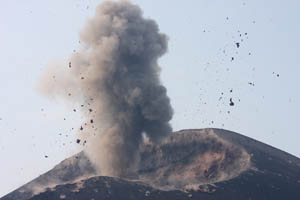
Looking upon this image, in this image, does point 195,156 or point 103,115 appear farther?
point 195,156

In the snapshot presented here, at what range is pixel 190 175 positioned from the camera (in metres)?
91.3

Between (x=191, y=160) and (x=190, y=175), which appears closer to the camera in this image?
(x=190, y=175)

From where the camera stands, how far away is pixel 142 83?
8538 centimetres

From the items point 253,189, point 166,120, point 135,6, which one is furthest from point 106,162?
point 135,6

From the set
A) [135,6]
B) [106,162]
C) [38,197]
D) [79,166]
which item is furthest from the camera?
[79,166]

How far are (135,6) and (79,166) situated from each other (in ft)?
131

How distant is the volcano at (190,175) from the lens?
229 ft

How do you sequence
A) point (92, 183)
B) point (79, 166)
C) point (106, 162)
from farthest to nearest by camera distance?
point (79, 166)
point (106, 162)
point (92, 183)

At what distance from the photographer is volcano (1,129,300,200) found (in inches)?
2753

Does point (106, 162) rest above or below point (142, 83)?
below

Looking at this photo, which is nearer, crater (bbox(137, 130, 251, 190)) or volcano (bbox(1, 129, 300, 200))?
volcano (bbox(1, 129, 300, 200))

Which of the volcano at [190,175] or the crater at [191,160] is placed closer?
the volcano at [190,175]

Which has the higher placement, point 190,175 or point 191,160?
point 191,160

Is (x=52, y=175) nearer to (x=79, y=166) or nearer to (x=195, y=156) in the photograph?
(x=79, y=166)
